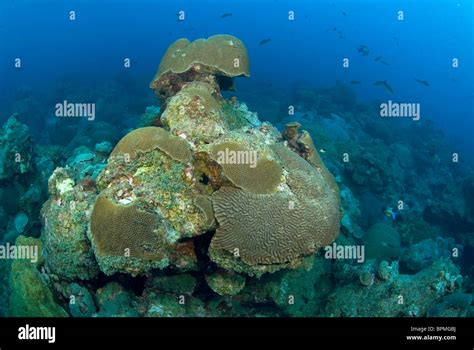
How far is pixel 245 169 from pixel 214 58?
3255mm

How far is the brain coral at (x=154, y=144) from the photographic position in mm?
5422

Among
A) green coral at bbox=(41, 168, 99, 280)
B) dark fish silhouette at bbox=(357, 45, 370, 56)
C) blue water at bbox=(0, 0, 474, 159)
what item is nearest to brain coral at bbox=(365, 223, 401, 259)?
green coral at bbox=(41, 168, 99, 280)

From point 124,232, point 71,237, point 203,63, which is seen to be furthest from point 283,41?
point 124,232

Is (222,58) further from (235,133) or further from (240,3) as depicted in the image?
(240,3)

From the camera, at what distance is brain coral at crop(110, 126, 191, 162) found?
542cm

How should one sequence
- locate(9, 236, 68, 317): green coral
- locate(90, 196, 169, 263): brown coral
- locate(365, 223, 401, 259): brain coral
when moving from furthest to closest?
locate(365, 223, 401, 259): brain coral
locate(9, 236, 68, 317): green coral
locate(90, 196, 169, 263): brown coral

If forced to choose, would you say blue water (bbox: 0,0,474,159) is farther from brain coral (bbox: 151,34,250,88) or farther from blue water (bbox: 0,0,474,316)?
brain coral (bbox: 151,34,250,88)

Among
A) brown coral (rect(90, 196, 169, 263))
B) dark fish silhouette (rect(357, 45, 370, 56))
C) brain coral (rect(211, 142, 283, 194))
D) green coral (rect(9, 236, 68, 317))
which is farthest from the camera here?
dark fish silhouette (rect(357, 45, 370, 56))

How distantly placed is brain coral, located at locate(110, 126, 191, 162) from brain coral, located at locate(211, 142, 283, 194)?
0.45 m

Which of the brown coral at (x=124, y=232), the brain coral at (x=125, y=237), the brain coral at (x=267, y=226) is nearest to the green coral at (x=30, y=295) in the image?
the brain coral at (x=125, y=237)

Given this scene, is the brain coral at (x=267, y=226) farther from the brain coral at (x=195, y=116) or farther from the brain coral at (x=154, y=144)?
the brain coral at (x=195, y=116)

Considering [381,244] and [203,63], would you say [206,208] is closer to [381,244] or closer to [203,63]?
[203,63]

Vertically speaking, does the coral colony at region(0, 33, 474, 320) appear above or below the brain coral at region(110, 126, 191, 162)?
below
